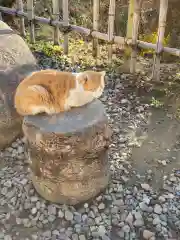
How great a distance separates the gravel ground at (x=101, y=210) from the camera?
94.7 inches

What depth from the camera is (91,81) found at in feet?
8.01

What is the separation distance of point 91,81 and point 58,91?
0.27 metres

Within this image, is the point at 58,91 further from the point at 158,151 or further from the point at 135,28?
the point at 135,28

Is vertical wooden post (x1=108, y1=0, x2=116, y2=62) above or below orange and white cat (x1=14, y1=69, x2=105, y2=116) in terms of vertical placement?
above

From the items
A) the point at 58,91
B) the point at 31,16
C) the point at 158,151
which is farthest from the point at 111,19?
the point at 58,91

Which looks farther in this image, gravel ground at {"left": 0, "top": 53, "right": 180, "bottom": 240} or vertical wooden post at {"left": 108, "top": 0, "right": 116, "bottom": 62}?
vertical wooden post at {"left": 108, "top": 0, "right": 116, "bottom": 62}

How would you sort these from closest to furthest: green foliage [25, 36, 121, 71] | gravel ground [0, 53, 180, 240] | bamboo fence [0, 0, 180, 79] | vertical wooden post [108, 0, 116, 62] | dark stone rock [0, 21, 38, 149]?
gravel ground [0, 53, 180, 240] → dark stone rock [0, 21, 38, 149] → bamboo fence [0, 0, 180, 79] → vertical wooden post [108, 0, 116, 62] → green foliage [25, 36, 121, 71]

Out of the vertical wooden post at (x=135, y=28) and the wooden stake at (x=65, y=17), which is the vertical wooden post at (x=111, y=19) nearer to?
the vertical wooden post at (x=135, y=28)

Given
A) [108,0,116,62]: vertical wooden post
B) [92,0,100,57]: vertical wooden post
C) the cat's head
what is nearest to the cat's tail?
the cat's head

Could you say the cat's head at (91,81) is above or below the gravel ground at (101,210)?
above

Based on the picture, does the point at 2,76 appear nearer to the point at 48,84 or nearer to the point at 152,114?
the point at 48,84

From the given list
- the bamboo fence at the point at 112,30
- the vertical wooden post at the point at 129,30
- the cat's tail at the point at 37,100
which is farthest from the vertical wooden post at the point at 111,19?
the cat's tail at the point at 37,100

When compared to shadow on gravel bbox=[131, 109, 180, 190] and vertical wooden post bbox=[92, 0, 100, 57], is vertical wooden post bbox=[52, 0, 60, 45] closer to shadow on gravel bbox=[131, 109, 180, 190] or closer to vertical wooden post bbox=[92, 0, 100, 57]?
vertical wooden post bbox=[92, 0, 100, 57]

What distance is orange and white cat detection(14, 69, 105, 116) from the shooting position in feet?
7.93
